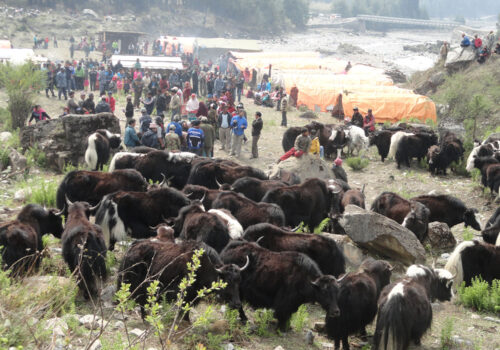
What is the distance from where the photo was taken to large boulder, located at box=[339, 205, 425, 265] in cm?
842

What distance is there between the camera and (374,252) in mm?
8766

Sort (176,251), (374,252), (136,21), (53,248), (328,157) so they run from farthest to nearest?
(136,21), (328,157), (374,252), (53,248), (176,251)

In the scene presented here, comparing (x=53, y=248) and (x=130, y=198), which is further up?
(x=130, y=198)

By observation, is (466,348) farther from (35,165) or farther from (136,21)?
(136,21)

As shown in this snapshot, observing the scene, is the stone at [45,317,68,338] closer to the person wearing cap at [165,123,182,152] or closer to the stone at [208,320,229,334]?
the stone at [208,320,229,334]

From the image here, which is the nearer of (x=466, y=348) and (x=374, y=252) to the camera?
(x=466, y=348)

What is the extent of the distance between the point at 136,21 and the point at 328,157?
149 ft

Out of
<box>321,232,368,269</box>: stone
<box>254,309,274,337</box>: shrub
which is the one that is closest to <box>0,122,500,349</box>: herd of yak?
<box>254,309,274,337</box>: shrub

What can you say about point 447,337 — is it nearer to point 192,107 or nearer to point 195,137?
point 195,137

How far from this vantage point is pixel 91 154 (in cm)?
1203

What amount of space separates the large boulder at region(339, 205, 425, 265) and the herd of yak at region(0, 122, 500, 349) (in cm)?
62

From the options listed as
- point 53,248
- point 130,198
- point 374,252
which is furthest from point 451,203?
point 53,248

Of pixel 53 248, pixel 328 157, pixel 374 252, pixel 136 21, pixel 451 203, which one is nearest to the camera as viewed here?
pixel 53 248

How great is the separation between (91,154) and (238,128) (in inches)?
179
